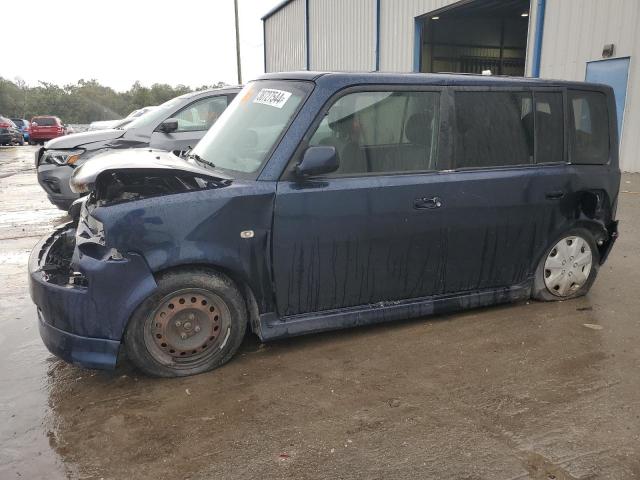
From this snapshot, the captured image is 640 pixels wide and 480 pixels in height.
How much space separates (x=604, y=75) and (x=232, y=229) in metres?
11.4

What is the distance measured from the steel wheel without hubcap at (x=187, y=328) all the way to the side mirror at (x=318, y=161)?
3.14ft

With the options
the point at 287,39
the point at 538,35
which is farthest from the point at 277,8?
the point at 538,35

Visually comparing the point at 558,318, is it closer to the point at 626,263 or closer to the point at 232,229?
the point at 626,263

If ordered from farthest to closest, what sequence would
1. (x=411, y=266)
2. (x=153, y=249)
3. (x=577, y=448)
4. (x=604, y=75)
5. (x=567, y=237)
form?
(x=604, y=75) → (x=567, y=237) → (x=411, y=266) → (x=153, y=249) → (x=577, y=448)

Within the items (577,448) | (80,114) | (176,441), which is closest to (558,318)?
(577,448)

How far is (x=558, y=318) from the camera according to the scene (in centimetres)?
426

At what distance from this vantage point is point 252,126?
375cm

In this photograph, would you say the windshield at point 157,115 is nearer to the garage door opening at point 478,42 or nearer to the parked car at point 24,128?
the garage door opening at point 478,42

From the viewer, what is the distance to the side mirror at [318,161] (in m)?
3.31

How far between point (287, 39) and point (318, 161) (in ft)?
92.4

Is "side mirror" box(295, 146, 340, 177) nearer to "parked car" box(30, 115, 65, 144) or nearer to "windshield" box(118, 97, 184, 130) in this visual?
"windshield" box(118, 97, 184, 130)

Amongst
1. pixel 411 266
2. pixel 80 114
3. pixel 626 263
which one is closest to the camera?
pixel 411 266

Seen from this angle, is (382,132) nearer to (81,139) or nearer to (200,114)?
(200,114)

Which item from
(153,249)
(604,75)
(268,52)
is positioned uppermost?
(268,52)
